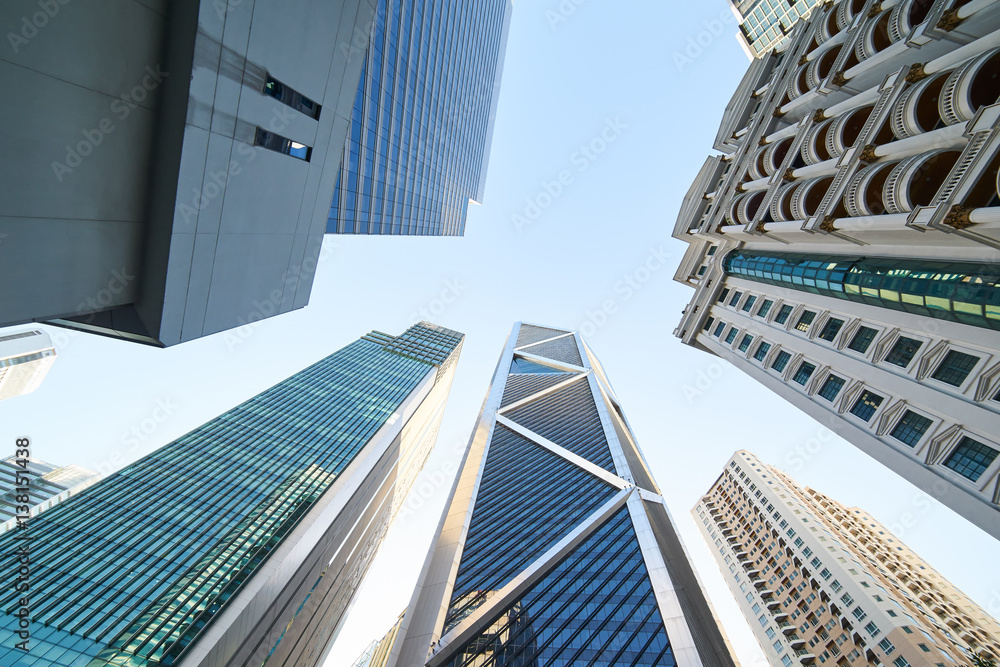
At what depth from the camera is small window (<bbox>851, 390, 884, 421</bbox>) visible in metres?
22.8

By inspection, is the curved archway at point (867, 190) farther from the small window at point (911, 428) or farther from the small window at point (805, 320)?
the small window at point (911, 428)

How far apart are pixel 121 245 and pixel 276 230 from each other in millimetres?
4785

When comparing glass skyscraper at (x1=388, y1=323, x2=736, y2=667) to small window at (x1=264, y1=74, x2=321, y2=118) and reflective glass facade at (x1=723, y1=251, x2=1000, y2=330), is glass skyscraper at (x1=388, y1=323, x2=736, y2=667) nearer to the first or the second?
reflective glass facade at (x1=723, y1=251, x2=1000, y2=330)

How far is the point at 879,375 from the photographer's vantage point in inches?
883

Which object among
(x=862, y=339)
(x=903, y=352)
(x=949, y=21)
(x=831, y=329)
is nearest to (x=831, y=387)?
(x=862, y=339)

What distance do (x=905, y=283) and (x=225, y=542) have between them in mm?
62474

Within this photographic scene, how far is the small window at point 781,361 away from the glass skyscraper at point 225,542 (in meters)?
51.4

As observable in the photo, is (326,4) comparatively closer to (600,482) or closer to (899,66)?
(899,66)

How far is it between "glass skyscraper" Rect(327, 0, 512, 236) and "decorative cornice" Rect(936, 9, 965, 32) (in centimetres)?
2874

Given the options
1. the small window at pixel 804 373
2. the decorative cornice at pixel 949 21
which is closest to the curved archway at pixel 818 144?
the decorative cornice at pixel 949 21

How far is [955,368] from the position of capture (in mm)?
19141

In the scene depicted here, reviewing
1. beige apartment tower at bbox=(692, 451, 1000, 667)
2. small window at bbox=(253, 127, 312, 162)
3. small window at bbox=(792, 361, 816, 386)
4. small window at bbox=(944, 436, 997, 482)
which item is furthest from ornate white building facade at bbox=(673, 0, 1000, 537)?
beige apartment tower at bbox=(692, 451, 1000, 667)

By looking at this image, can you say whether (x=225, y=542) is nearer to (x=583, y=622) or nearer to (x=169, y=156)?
(x=583, y=622)

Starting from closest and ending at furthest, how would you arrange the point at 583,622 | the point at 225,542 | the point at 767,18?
1. the point at 583,622
2. the point at 225,542
3. the point at 767,18
